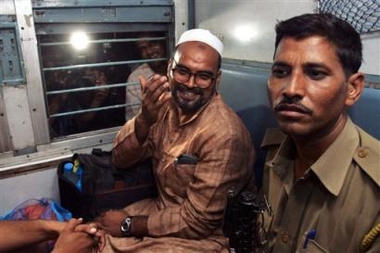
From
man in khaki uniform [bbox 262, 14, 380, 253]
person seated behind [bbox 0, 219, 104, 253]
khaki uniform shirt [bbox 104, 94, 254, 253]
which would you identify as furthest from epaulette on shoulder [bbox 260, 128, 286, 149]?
person seated behind [bbox 0, 219, 104, 253]

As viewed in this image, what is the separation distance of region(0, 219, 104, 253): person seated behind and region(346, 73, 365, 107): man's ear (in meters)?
1.26

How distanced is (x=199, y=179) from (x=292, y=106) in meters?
0.73

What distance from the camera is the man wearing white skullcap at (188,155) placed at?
1590mm

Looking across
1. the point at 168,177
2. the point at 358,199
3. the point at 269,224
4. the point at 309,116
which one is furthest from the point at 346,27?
the point at 168,177

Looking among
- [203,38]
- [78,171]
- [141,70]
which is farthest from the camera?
[141,70]

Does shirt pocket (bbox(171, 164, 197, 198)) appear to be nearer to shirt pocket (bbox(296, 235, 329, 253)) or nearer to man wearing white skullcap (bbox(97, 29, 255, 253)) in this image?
man wearing white skullcap (bbox(97, 29, 255, 253))

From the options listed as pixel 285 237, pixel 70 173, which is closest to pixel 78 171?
pixel 70 173

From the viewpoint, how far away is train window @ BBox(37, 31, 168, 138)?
233 centimetres

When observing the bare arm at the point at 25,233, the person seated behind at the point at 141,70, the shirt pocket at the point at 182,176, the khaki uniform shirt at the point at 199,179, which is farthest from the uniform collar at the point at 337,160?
the person seated behind at the point at 141,70

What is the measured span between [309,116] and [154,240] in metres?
1.08

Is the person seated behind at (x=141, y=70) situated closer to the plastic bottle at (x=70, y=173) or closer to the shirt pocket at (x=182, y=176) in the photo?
the plastic bottle at (x=70, y=173)

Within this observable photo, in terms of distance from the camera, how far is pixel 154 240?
1670 mm

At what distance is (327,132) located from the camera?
1.07m

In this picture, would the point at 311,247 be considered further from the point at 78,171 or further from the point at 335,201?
the point at 78,171
